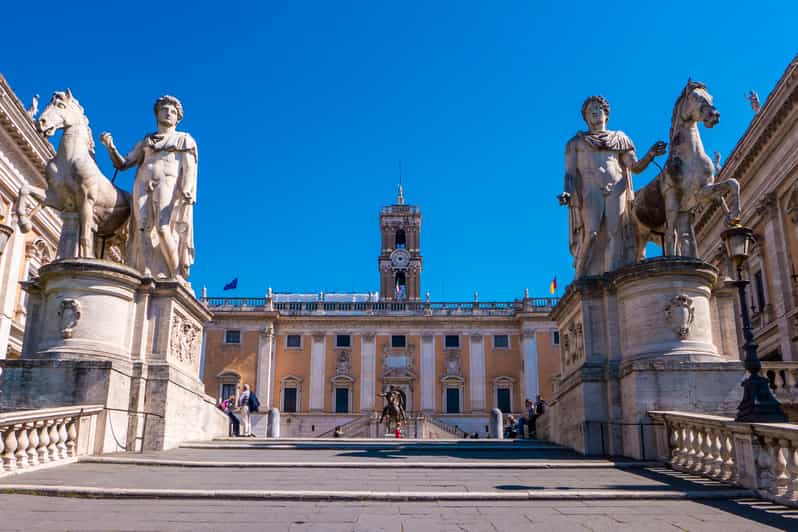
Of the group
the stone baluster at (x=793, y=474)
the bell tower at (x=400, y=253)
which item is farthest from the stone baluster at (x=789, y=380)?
the bell tower at (x=400, y=253)

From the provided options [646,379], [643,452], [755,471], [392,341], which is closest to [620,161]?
[646,379]

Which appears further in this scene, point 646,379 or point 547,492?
point 646,379

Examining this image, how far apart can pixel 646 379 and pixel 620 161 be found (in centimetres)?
445

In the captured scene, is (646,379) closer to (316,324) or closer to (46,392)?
(46,392)

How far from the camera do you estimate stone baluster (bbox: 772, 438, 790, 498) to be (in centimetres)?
679

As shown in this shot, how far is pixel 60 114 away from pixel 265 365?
140ft

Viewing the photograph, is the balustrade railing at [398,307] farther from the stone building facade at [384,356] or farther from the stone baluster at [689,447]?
the stone baluster at [689,447]

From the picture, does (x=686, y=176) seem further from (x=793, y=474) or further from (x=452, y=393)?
(x=452, y=393)

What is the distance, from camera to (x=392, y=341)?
54875 mm

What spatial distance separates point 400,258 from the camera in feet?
244

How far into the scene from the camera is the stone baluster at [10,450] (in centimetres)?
775

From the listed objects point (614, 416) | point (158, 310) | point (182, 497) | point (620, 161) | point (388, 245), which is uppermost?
point (388, 245)

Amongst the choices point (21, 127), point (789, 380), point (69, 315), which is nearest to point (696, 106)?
point (789, 380)

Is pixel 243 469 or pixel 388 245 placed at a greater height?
pixel 388 245
